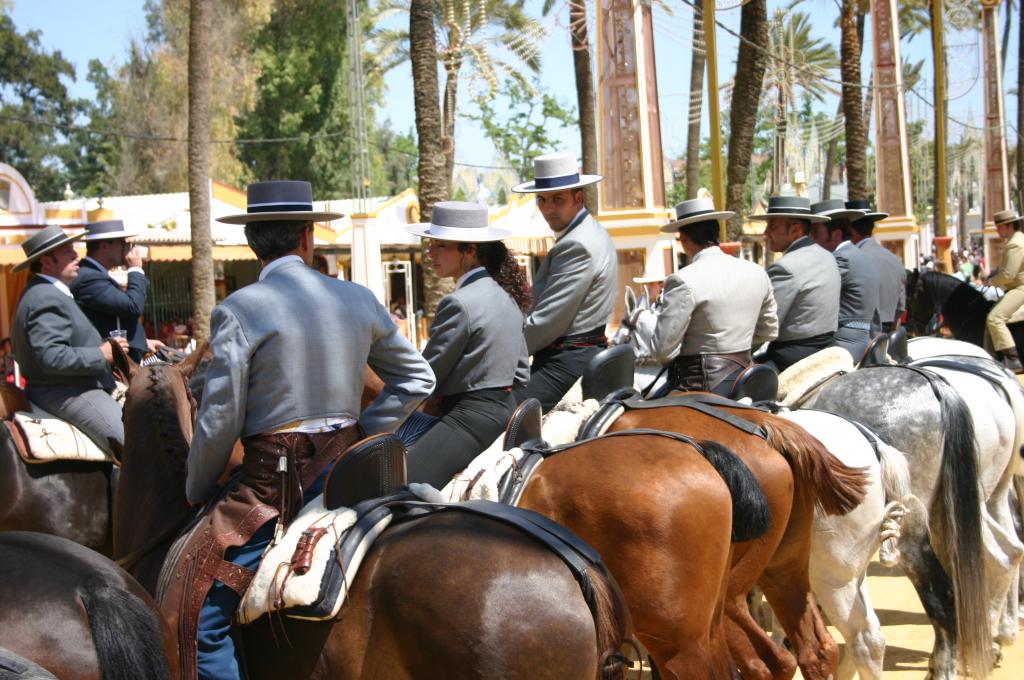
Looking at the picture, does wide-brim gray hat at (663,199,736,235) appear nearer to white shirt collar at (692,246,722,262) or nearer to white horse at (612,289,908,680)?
white shirt collar at (692,246,722,262)

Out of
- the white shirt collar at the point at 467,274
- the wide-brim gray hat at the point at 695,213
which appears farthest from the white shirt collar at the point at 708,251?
the white shirt collar at the point at 467,274

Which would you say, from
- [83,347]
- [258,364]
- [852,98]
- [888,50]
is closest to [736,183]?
[852,98]

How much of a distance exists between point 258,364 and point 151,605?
970 millimetres

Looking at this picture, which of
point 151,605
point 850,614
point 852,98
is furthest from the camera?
point 852,98

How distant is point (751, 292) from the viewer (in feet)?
21.5

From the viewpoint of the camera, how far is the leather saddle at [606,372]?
575 cm

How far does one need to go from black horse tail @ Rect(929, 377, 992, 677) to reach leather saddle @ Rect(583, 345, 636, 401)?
7.32 ft

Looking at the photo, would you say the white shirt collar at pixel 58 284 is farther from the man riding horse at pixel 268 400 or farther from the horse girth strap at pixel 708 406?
A: the horse girth strap at pixel 708 406

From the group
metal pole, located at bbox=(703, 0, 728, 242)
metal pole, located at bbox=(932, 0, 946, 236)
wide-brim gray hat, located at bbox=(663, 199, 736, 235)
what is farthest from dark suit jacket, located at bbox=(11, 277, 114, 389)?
metal pole, located at bbox=(932, 0, 946, 236)

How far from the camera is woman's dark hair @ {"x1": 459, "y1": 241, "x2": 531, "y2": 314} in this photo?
202 inches

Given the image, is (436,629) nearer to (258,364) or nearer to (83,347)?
(258,364)

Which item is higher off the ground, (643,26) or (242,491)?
(643,26)

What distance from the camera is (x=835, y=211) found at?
1002cm

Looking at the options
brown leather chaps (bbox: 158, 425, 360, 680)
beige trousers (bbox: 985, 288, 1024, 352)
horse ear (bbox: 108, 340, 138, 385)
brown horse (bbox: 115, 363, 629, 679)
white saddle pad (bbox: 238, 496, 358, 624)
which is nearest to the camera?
brown horse (bbox: 115, 363, 629, 679)
